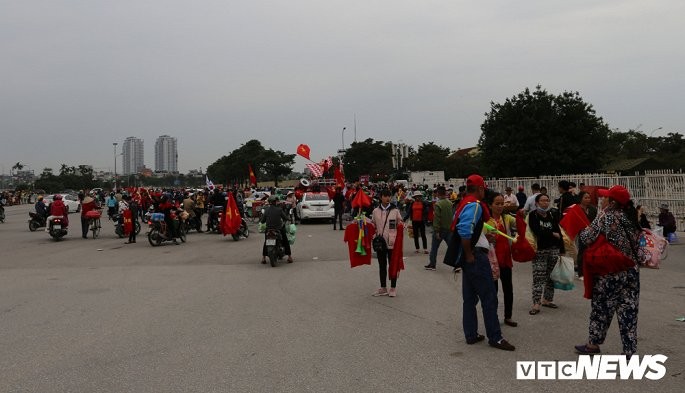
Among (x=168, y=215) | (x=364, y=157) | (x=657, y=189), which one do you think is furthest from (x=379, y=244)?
(x=364, y=157)

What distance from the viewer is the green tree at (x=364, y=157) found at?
9462 cm

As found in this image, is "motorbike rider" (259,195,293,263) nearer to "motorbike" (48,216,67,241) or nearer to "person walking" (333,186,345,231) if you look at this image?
"person walking" (333,186,345,231)

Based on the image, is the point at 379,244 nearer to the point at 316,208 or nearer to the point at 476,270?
the point at 476,270

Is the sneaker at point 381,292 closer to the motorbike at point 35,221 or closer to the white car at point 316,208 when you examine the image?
the white car at point 316,208

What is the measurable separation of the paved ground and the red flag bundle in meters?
0.82

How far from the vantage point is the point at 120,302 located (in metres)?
8.73

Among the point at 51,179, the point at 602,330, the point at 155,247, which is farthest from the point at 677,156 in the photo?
the point at 51,179

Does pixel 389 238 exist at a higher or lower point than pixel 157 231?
higher

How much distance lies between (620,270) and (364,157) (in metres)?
90.9

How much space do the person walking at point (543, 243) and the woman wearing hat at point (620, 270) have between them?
6.73ft

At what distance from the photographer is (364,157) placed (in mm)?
95875

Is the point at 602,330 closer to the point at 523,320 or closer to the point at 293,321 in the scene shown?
the point at 523,320

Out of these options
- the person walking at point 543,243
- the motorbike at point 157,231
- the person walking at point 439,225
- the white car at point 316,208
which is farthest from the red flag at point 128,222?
the person walking at point 543,243

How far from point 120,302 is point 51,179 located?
10413cm
